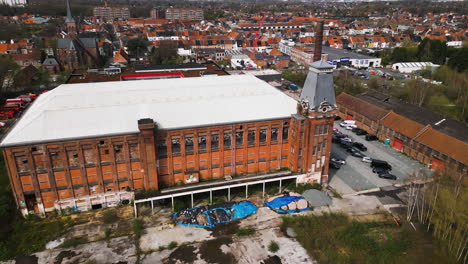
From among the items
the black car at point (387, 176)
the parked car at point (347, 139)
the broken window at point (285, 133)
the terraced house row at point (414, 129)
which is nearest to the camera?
the broken window at point (285, 133)

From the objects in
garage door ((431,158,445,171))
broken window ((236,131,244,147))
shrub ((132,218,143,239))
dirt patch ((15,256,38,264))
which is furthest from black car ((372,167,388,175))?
dirt patch ((15,256,38,264))

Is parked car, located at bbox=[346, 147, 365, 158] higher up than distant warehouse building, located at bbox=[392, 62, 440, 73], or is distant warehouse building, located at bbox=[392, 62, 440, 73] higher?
distant warehouse building, located at bbox=[392, 62, 440, 73]

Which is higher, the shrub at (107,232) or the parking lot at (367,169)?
the shrub at (107,232)

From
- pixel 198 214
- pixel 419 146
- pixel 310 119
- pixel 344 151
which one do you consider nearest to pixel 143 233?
pixel 198 214

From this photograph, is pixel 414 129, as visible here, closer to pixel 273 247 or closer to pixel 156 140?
pixel 273 247

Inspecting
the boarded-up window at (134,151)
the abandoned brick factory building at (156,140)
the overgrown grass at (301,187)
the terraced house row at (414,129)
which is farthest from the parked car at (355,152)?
the boarded-up window at (134,151)

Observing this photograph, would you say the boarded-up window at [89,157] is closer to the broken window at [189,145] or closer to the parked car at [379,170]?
the broken window at [189,145]

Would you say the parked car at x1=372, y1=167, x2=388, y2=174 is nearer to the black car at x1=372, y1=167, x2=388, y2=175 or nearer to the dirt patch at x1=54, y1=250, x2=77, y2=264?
the black car at x1=372, y1=167, x2=388, y2=175

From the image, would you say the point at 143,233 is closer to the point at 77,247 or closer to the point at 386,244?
the point at 77,247
